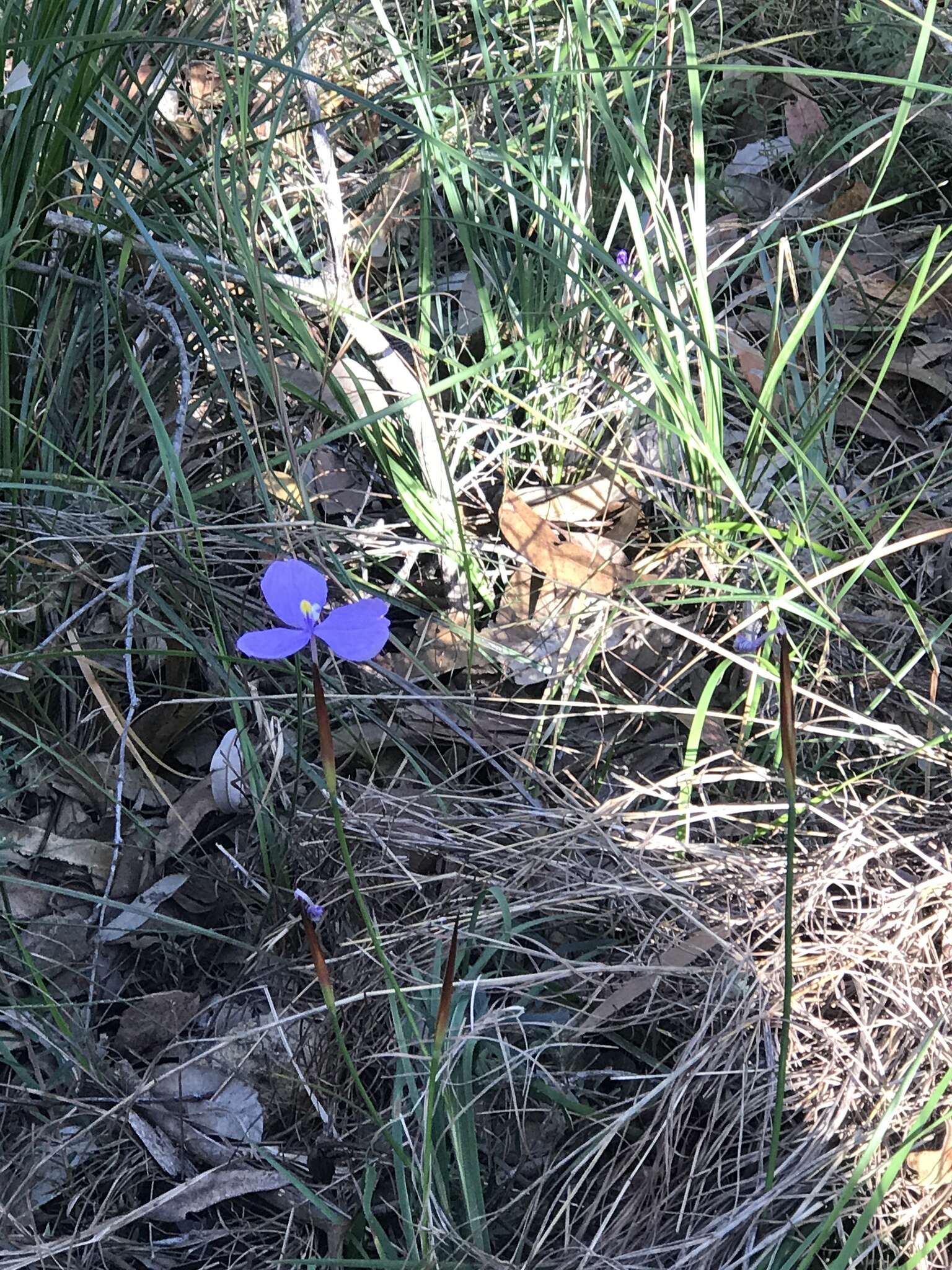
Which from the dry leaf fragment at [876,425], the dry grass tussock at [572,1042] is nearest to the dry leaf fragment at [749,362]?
the dry leaf fragment at [876,425]

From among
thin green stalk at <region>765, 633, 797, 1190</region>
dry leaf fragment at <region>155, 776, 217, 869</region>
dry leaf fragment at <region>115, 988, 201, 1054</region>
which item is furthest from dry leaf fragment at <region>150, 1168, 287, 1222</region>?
thin green stalk at <region>765, 633, 797, 1190</region>

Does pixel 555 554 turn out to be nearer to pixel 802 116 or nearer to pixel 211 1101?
pixel 211 1101

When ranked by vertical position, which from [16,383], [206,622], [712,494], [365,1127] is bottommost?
[365,1127]

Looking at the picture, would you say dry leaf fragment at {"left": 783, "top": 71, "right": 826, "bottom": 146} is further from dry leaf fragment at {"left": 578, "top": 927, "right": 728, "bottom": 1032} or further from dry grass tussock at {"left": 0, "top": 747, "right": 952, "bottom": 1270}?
dry leaf fragment at {"left": 578, "top": 927, "right": 728, "bottom": 1032}

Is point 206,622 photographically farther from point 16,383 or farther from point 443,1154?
point 443,1154

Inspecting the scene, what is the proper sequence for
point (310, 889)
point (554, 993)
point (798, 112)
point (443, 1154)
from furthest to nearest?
1. point (798, 112)
2. point (310, 889)
3. point (554, 993)
4. point (443, 1154)

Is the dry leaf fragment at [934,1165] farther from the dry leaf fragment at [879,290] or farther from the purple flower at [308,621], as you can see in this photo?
the dry leaf fragment at [879,290]

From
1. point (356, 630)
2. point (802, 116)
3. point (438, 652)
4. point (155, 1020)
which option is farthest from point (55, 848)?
point (802, 116)

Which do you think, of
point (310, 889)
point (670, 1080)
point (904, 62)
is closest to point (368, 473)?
point (310, 889)
